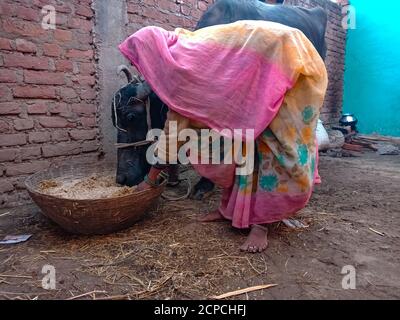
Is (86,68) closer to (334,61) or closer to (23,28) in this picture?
(23,28)

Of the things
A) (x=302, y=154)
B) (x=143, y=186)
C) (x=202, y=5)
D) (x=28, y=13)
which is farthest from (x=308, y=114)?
(x=202, y=5)

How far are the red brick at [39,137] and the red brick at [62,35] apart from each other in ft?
2.66

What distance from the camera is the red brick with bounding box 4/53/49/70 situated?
2752mm

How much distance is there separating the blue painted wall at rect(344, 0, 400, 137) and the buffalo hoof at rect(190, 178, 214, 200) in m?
5.85

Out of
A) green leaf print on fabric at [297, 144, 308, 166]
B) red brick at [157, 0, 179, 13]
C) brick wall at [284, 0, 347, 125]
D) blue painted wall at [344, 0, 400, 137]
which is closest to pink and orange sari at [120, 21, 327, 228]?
green leaf print on fabric at [297, 144, 308, 166]

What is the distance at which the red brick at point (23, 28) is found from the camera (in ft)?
8.87

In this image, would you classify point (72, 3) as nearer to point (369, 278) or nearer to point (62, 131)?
point (62, 131)

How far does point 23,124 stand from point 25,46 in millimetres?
610

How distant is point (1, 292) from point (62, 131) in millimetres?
1695

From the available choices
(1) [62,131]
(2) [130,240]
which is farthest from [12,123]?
(2) [130,240]

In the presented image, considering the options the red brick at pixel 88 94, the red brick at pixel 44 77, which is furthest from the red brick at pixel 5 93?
the red brick at pixel 88 94

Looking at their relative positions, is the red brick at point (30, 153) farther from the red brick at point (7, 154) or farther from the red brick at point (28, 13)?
the red brick at point (28, 13)

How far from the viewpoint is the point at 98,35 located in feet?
10.9

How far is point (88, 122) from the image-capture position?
3.34 m
